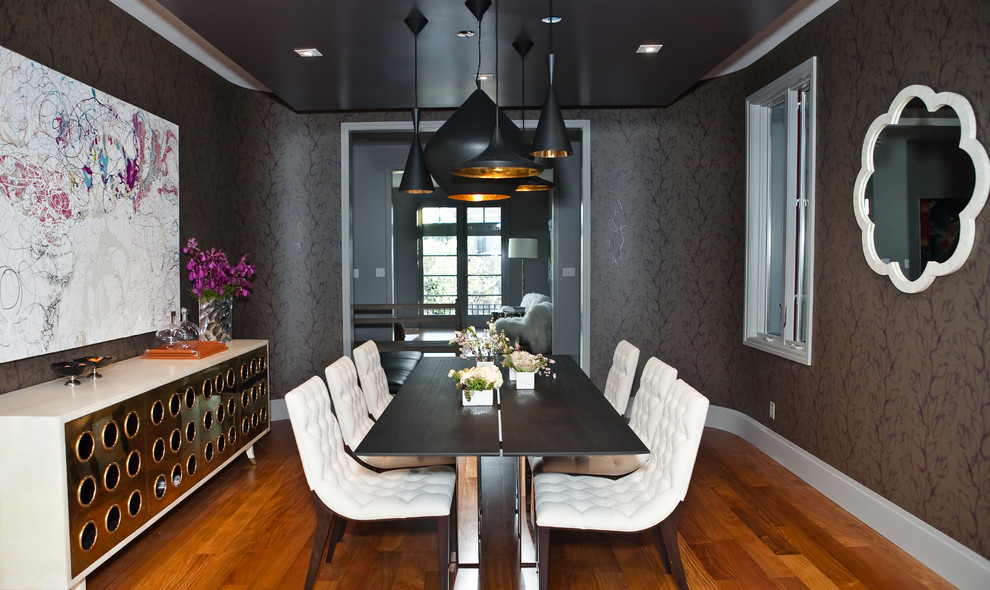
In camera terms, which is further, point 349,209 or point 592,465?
point 349,209

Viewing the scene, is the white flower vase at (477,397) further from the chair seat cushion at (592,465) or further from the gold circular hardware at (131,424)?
the gold circular hardware at (131,424)

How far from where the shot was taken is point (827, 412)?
369cm

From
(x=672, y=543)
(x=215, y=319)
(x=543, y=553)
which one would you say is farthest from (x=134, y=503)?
(x=672, y=543)

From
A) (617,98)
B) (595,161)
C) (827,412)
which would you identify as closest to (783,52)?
(617,98)

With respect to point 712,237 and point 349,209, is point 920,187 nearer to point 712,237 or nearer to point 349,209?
point 712,237

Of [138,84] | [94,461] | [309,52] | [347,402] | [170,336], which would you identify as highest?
[309,52]

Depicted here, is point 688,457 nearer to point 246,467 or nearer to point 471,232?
point 246,467

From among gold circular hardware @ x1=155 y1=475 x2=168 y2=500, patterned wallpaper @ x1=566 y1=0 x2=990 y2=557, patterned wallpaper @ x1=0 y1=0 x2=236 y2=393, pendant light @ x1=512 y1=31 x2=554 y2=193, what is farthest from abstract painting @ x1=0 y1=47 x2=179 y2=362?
patterned wallpaper @ x1=566 y1=0 x2=990 y2=557

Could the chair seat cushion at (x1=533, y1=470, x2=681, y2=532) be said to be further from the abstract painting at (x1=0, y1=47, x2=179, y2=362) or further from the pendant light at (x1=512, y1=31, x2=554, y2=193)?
the abstract painting at (x1=0, y1=47, x2=179, y2=362)

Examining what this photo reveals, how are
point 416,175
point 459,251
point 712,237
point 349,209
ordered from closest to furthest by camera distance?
point 416,175 < point 712,237 < point 349,209 < point 459,251

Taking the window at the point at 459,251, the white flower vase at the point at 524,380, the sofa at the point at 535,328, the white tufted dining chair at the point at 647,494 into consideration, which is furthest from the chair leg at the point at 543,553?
the window at the point at 459,251

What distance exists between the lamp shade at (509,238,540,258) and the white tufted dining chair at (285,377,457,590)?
259 inches

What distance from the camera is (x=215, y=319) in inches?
167

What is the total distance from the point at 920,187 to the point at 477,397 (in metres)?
2.28
